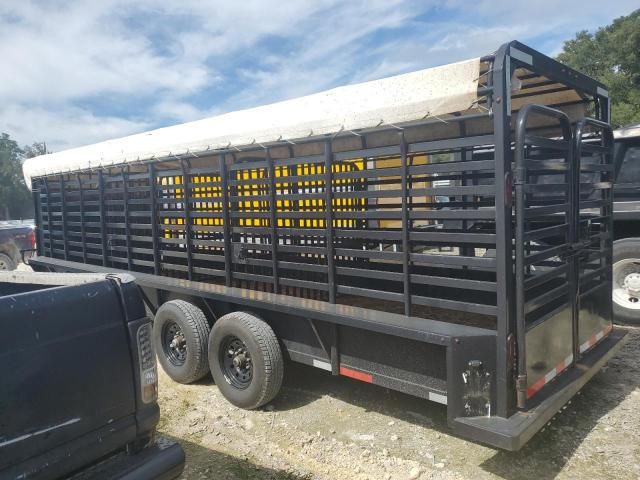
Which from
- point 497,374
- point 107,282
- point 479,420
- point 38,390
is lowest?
point 479,420

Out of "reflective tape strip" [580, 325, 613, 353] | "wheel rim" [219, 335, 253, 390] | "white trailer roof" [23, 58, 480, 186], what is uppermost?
"white trailer roof" [23, 58, 480, 186]

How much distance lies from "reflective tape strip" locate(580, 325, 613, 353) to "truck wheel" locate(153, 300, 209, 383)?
10.1ft

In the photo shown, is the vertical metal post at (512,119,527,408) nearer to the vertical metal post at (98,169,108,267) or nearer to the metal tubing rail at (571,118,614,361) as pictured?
the metal tubing rail at (571,118,614,361)

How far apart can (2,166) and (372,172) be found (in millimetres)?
59817

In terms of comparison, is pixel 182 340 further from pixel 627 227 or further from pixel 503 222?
pixel 627 227

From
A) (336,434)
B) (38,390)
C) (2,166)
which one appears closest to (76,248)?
(336,434)

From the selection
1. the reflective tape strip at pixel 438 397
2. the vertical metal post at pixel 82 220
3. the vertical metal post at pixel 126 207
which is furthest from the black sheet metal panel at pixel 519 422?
the vertical metal post at pixel 82 220

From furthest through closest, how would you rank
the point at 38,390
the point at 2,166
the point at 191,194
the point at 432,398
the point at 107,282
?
1. the point at 2,166
2. the point at 191,194
3. the point at 432,398
4. the point at 107,282
5. the point at 38,390

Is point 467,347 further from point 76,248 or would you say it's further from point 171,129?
point 76,248

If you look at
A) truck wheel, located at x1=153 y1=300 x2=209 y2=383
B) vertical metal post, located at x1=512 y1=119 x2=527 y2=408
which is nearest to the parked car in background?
vertical metal post, located at x1=512 y1=119 x2=527 y2=408

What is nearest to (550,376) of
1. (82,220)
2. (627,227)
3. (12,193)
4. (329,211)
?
(329,211)

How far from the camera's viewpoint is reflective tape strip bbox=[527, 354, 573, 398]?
3153mm

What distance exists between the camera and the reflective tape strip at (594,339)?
3.89 metres

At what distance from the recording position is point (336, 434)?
3818mm
